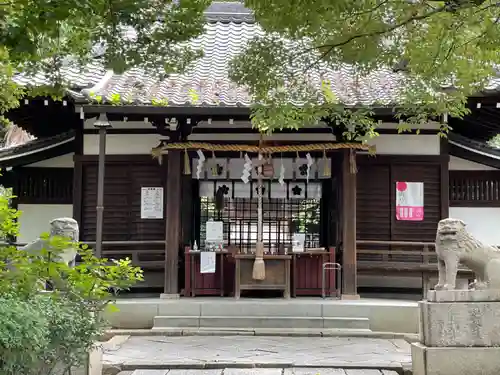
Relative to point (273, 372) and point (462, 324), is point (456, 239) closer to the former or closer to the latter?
point (462, 324)

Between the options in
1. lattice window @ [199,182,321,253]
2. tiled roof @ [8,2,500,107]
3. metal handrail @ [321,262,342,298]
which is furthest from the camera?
lattice window @ [199,182,321,253]

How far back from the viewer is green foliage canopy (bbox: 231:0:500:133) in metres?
4.47

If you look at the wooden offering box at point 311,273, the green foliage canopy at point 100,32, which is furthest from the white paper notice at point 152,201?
the green foliage canopy at point 100,32

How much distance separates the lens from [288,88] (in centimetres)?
657

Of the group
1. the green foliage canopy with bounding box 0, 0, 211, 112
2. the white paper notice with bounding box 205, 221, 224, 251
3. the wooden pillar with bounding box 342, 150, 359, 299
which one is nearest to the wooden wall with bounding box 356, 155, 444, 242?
the wooden pillar with bounding box 342, 150, 359, 299

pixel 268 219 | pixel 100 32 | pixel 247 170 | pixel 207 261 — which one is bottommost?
pixel 207 261

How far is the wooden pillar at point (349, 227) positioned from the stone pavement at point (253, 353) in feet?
5.79

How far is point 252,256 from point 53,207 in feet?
16.4

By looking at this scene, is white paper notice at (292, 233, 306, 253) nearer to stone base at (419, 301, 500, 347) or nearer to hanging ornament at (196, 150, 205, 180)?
hanging ornament at (196, 150, 205, 180)

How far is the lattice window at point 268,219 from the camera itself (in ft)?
40.6

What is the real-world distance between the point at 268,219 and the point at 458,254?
5.98 m

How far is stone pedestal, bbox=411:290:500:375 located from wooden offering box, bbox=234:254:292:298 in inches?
170

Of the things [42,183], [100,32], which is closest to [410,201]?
[42,183]

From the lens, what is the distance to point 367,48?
529 cm
